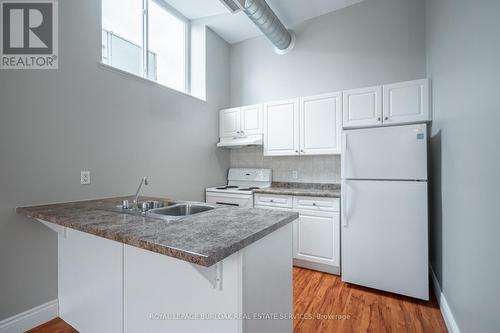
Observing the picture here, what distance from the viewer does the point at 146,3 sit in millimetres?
2809

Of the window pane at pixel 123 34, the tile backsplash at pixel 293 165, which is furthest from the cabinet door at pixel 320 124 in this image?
the window pane at pixel 123 34

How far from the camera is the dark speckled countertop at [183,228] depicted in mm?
867

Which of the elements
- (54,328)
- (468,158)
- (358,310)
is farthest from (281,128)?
(54,328)

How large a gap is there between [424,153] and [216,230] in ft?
6.32

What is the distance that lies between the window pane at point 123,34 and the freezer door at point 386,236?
275cm

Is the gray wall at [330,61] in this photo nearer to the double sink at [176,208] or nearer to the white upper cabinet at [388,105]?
the white upper cabinet at [388,105]

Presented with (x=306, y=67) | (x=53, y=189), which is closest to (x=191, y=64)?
(x=306, y=67)

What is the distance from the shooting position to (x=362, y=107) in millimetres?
2529

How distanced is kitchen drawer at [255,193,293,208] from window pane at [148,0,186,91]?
6.61ft

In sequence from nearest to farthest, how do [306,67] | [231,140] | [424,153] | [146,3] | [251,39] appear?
[424,153] → [146,3] → [306,67] → [231,140] → [251,39]

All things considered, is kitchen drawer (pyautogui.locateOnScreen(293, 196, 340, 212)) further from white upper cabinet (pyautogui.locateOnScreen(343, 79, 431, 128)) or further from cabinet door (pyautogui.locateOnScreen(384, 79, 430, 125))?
cabinet door (pyautogui.locateOnScreen(384, 79, 430, 125))

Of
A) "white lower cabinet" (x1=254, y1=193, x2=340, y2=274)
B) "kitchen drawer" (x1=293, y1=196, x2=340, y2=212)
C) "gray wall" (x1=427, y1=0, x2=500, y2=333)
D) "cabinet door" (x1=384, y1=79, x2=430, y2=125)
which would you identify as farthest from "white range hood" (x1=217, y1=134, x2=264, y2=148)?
"gray wall" (x1=427, y1=0, x2=500, y2=333)

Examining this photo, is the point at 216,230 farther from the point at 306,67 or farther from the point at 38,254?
the point at 306,67

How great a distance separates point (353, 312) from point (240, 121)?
267 centimetres
